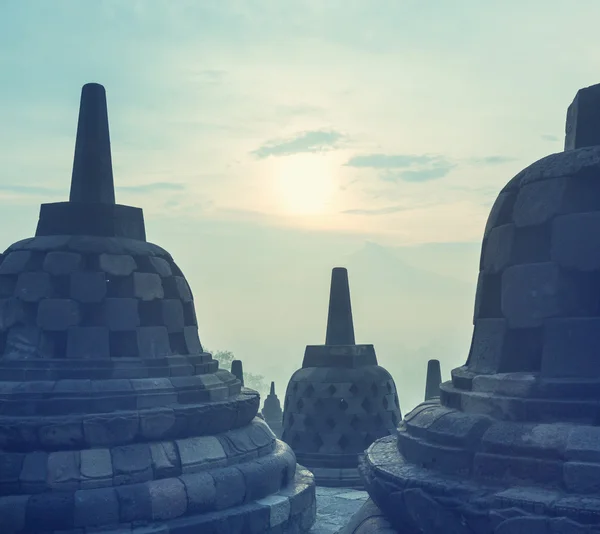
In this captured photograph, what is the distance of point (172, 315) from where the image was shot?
720cm

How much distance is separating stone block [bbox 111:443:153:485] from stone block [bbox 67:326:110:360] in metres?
1.07

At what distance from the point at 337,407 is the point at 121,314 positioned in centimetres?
551

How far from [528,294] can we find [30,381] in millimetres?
4724

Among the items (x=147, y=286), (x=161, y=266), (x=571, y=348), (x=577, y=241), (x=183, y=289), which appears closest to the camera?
(x=571, y=348)

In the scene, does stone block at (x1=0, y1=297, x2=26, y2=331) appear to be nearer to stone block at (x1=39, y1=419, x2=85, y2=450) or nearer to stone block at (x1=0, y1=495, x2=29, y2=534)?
stone block at (x1=39, y1=419, x2=85, y2=450)

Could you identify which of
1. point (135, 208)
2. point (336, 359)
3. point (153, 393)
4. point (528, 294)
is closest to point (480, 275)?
point (528, 294)

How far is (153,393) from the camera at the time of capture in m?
6.28

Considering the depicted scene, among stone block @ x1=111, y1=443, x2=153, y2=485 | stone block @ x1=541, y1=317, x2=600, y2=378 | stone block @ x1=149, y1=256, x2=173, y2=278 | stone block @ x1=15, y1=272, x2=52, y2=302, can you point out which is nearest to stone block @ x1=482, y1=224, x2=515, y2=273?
stone block @ x1=541, y1=317, x2=600, y2=378

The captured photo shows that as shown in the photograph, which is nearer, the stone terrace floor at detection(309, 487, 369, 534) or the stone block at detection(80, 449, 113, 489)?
the stone block at detection(80, 449, 113, 489)

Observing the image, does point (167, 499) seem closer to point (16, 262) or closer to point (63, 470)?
point (63, 470)

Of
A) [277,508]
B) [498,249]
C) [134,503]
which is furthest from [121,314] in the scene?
[498,249]

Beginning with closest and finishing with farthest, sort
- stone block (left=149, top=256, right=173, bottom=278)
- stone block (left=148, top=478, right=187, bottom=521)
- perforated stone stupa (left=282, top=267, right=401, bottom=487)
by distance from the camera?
stone block (left=148, top=478, right=187, bottom=521), stone block (left=149, top=256, right=173, bottom=278), perforated stone stupa (left=282, top=267, right=401, bottom=487)

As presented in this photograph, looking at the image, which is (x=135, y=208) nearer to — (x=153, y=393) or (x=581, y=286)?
(x=153, y=393)

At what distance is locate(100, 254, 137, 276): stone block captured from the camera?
22.3ft
